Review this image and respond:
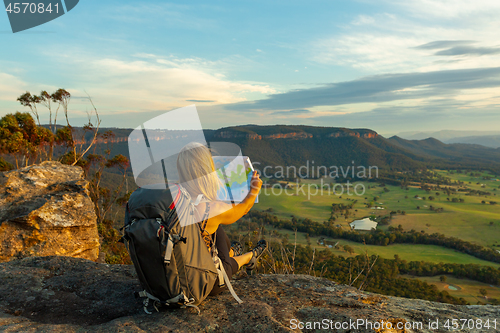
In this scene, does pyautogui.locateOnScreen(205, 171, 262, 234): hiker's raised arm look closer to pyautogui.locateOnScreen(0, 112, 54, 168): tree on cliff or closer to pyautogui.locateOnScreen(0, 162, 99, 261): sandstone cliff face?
pyautogui.locateOnScreen(0, 162, 99, 261): sandstone cliff face

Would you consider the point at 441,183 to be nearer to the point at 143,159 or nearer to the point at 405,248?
the point at 405,248

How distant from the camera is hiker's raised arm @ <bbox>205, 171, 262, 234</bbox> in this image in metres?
2.78

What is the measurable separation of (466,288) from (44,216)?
42.9m

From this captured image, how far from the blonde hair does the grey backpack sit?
0.56 ft

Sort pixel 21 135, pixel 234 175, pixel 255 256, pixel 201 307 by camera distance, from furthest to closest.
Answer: pixel 21 135
pixel 255 256
pixel 234 175
pixel 201 307

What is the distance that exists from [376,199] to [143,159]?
90308mm

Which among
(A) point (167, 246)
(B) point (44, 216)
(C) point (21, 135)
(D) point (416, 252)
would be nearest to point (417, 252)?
(D) point (416, 252)

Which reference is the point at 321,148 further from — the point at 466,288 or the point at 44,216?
the point at 44,216

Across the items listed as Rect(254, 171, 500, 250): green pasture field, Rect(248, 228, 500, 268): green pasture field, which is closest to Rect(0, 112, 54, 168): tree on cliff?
Rect(248, 228, 500, 268): green pasture field

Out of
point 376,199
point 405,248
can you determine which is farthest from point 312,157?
point 405,248

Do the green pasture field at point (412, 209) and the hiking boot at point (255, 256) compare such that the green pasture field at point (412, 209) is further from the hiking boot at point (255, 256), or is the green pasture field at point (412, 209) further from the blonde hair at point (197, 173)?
the blonde hair at point (197, 173)

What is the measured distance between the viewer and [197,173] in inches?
109

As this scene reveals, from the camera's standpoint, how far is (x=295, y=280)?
12.9ft

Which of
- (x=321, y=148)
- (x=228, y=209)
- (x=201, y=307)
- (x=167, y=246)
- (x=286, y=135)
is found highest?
(x=286, y=135)
